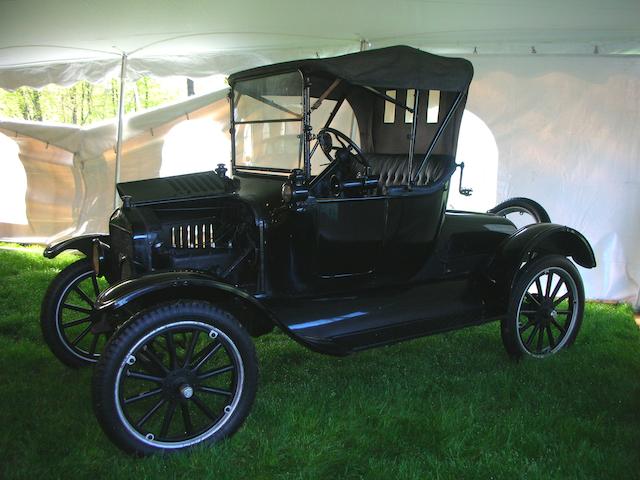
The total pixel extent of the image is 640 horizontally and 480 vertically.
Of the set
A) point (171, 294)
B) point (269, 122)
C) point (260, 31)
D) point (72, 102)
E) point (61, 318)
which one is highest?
point (260, 31)

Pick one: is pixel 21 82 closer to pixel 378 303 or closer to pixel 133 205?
pixel 133 205

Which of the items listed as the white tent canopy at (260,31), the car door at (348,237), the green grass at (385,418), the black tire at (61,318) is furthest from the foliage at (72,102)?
the car door at (348,237)

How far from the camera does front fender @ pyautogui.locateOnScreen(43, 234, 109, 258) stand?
11.3 ft

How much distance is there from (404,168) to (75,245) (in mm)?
2232

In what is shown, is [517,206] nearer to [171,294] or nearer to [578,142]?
[578,142]

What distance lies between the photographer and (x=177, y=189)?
320 cm

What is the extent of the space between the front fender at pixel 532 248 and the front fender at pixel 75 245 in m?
2.53

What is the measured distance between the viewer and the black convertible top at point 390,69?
2906mm

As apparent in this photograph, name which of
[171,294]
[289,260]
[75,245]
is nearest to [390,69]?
[289,260]

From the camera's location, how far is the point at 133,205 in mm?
3014

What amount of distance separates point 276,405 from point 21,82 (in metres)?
5.70

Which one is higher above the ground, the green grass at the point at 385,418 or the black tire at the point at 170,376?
the black tire at the point at 170,376

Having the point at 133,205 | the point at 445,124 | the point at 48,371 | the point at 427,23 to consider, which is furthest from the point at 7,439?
the point at 427,23

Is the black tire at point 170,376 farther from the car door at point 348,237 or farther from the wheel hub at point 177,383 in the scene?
the car door at point 348,237
